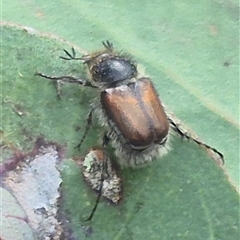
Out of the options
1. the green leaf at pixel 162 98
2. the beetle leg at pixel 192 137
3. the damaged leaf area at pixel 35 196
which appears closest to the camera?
the damaged leaf area at pixel 35 196

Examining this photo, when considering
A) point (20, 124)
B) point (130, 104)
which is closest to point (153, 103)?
point (130, 104)

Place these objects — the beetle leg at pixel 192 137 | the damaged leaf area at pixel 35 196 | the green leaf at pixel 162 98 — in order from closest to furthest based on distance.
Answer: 1. the damaged leaf area at pixel 35 196
2. the green leaf at pixel 162 98
3. the beetle leg at pixel 192 137

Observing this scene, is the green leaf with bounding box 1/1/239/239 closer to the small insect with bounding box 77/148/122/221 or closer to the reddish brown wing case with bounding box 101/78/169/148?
the small insect with bounding box 77/148/122/221

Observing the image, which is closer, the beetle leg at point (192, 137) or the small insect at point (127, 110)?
the small insect at point (127, 110)

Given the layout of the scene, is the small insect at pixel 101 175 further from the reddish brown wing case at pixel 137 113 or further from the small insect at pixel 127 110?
the reddish brown wing case at pixel 137 113

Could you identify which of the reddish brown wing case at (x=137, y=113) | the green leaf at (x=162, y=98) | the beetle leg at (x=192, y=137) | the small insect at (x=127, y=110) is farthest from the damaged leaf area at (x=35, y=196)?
the beetle leg at (x=192, y=137)

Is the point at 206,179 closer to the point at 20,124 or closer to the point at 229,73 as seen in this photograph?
the point at 229,73

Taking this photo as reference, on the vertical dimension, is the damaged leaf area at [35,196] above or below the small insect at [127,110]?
below

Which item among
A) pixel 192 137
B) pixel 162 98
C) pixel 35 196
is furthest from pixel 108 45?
pixel 35 196
